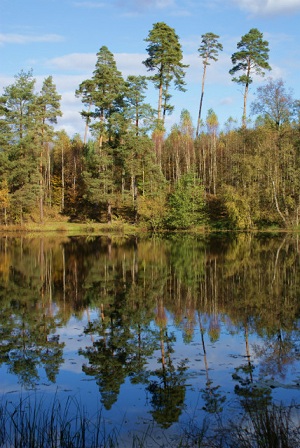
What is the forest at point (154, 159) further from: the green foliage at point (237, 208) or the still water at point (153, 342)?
the still water at point (153, 342)

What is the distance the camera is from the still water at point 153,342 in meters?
7.16

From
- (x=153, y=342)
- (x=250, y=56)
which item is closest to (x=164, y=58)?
(x=250, y=56)

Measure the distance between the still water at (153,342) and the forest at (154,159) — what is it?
2779 cm

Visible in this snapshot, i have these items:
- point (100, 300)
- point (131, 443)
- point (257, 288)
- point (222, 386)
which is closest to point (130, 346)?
point (222, 386)

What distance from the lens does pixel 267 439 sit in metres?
4.93

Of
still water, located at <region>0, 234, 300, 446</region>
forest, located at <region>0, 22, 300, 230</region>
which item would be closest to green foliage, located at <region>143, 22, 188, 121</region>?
forest, located at <region>0, 22, 300, 230</region>

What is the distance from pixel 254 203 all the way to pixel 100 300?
34.4m

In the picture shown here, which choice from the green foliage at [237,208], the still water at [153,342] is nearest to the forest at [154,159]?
the green foliage at [237,208]

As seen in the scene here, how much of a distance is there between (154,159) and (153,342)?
152 ft

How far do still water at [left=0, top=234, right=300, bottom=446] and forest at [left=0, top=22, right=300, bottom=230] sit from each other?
27.8 meters

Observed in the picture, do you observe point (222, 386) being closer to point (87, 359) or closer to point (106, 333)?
point (87, 359)

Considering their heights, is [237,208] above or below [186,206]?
below

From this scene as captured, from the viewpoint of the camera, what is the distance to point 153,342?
406 inches

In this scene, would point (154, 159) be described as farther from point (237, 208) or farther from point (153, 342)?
point (153, 342)
